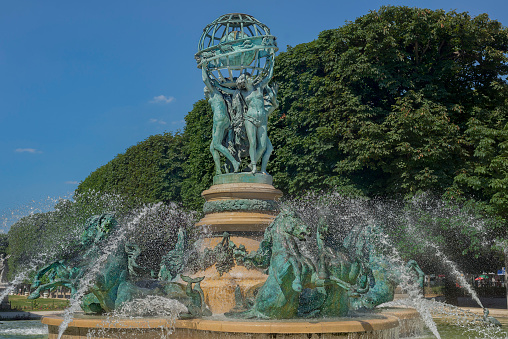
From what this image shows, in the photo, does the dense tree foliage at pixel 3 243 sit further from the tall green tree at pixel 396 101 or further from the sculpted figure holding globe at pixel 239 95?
the sculpted figure holding globe at pixel 239 95

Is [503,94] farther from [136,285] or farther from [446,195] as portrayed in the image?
[136,285]

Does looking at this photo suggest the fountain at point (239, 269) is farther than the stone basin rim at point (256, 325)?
Yes

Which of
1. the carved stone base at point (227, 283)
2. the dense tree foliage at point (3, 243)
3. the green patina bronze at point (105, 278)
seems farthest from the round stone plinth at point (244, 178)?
the dense tree foliage at point (3, 243)

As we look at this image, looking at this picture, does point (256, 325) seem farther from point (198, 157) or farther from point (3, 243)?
point (3, 243)

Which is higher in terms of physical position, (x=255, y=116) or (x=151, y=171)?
(x=151, y=171)

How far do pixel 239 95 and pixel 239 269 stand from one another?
4795 millimetres

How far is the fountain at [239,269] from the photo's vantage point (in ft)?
28.9

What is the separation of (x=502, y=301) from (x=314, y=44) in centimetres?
1679

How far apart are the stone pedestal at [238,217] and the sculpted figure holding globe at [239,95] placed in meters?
0.59

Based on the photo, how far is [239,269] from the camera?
12.7m

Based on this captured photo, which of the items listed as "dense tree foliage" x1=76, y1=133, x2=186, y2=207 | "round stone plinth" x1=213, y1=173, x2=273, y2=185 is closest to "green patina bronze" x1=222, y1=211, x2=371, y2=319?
"round stone plinth" x1=213, y1=173, x2=273, y2=185

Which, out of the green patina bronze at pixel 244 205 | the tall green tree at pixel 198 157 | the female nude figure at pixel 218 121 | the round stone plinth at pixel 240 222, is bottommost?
the round stone plinth at pixel 240 222

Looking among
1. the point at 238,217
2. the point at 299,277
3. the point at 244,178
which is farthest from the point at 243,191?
the point at 299,277

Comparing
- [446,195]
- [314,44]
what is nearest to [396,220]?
[446,195]
